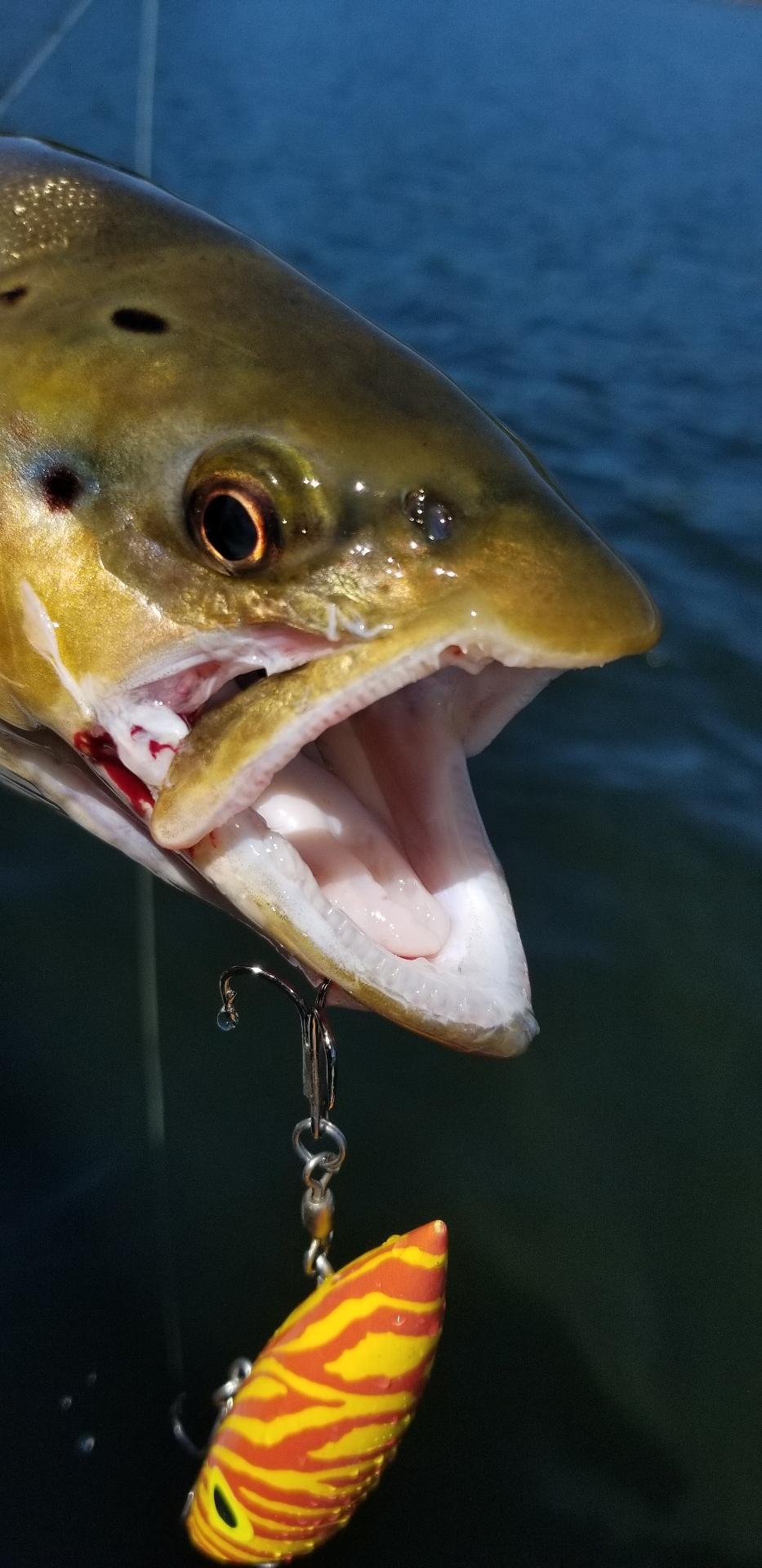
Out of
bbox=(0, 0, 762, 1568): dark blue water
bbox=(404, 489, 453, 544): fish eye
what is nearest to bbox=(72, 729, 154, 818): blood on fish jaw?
bbox=(404, 489, 453, 544): fish eye

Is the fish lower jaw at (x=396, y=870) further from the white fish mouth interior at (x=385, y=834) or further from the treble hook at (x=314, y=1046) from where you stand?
the treble hook at (x=314, y=1046)

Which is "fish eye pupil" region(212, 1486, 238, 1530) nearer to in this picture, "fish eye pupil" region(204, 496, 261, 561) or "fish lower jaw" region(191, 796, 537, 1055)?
"fish lower jaw" region(191, 796, 537, 1055)

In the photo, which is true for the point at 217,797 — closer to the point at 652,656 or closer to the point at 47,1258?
the point at 47,1258

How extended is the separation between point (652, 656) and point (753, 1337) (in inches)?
119

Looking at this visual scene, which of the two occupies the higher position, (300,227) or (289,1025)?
(300,227)

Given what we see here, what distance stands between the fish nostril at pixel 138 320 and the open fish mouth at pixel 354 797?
49 centimetres

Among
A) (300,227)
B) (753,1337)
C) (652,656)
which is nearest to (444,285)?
(300,227)

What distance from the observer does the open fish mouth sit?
172cm

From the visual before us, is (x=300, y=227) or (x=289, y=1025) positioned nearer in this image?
(x=289, y=1025)

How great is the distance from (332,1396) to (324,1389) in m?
0.02

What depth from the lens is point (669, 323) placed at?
10.5m

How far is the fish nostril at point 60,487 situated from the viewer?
1.87m

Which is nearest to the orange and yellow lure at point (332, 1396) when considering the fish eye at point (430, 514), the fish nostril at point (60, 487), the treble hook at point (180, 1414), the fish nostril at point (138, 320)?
the treble hook at point (180, 1414)

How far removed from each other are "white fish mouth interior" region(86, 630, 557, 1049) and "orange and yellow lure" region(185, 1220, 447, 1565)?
39 cm
